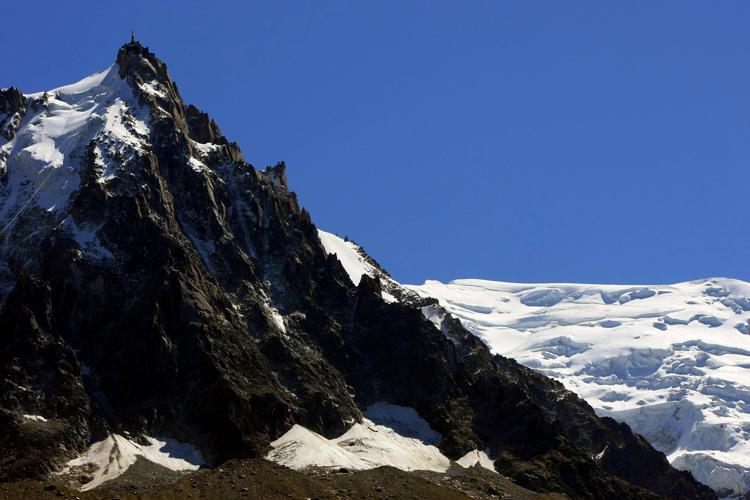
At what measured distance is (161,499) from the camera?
197500 mm

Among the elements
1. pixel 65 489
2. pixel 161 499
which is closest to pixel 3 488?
pixel 65 489

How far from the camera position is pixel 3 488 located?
192625mm

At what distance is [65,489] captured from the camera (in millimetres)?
196000

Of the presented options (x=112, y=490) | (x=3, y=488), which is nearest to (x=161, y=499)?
(x=112, y=490)

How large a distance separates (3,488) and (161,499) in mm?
23955

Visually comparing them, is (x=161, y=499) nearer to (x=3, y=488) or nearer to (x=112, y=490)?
(x=112, y=490)

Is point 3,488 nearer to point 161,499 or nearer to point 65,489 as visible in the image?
point 65,489

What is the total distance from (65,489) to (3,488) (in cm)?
931

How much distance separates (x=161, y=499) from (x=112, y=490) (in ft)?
27.2

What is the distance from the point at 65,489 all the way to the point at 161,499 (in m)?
14.9
